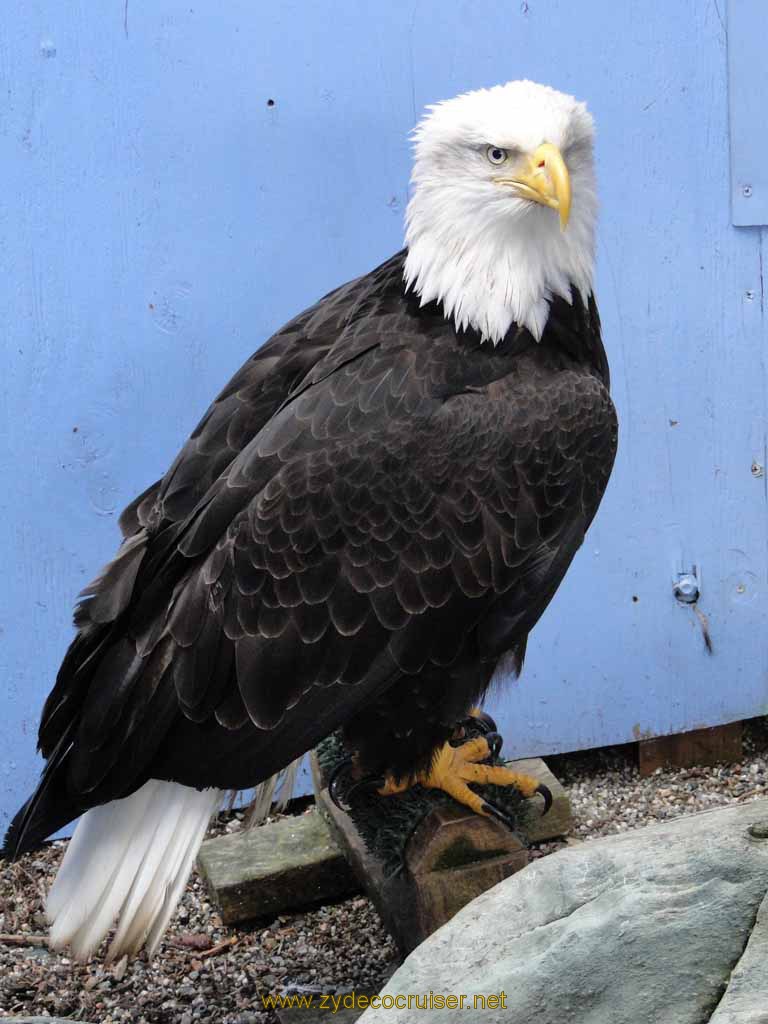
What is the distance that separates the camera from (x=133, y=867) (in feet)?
8.66

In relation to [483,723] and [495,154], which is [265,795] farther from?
[495,154]

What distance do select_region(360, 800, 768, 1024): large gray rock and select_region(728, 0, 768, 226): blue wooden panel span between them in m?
1.96

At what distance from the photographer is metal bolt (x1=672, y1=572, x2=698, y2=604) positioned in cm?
362

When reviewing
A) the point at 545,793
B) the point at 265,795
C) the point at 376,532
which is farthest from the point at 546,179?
the point at 265,795

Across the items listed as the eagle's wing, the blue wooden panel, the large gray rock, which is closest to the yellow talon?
the eagle's wing

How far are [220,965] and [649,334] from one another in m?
2.01

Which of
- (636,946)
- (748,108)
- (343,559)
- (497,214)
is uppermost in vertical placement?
(748,108)

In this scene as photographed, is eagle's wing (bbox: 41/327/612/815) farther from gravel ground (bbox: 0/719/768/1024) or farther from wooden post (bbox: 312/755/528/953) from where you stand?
gravel ground (bbox: 0/719/768/1024)

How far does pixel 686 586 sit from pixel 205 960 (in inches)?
66.2

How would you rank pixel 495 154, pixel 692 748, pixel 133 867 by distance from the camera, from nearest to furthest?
pixel 495 154 → pixel 133 867 → pixel 692 748

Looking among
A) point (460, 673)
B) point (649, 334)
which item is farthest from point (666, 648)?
point (460, 673)

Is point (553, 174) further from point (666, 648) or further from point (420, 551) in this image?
point (666, 648)

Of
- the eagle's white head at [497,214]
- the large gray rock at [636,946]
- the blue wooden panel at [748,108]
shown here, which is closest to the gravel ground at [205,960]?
the large gray rock at [636,946]

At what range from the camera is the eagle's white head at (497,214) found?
236 centimetres
